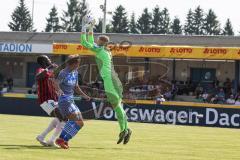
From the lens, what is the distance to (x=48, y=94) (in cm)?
1455

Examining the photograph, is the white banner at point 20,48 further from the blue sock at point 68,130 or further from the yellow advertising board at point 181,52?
the blue sock at point 68,130

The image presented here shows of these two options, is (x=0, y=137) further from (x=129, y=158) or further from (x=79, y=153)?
(x=129, y=158)

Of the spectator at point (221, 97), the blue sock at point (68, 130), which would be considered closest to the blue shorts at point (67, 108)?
the blue sock at point (68, 130)

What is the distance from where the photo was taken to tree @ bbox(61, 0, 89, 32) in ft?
433

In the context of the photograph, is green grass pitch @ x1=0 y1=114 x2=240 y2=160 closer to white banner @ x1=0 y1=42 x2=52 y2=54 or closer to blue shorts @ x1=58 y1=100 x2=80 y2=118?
blue shorts @ x1=58 y1=100 x2=80 y2=118

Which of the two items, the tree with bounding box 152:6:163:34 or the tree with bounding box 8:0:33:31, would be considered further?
the tree with bounding box 152:6:163:34

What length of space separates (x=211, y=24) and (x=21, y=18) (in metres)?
37.9

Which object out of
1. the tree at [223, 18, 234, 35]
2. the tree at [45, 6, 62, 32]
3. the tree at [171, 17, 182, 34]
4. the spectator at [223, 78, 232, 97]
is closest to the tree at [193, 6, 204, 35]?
the tree at [171, 17, 182, 34]

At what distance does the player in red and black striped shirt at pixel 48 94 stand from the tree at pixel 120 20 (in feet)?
375

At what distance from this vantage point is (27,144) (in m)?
14.6

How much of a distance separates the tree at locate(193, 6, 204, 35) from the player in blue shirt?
128 meters

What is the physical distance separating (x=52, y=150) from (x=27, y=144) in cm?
137

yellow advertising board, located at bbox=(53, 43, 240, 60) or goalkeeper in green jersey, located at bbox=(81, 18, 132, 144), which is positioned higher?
yellow advertising board, located at bbox=(53, 43, 240, 60)

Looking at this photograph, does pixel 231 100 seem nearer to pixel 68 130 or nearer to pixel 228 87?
pixel 228 87
